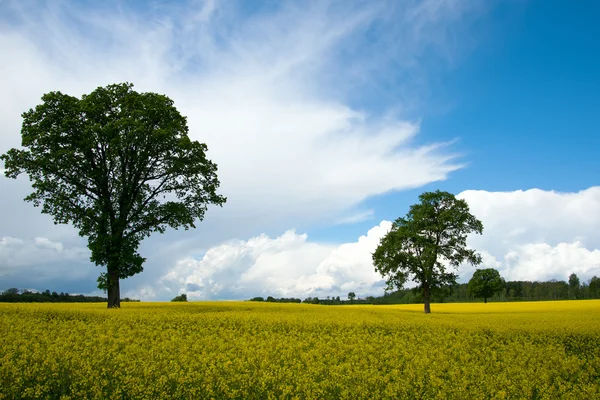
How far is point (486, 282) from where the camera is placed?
94.8 m

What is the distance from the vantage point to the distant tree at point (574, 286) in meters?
147

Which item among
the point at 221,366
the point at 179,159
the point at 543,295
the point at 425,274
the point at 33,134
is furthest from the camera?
the point at 543,295

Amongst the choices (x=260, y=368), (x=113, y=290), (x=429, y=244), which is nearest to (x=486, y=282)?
(x=429, y=244)

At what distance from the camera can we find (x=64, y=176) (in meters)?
30.4

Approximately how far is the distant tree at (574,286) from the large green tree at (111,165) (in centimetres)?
15583

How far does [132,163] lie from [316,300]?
49.7 meters

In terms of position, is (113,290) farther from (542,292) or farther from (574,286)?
(574,286)

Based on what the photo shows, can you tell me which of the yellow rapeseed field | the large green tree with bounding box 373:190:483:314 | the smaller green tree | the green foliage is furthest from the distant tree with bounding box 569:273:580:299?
the yellow rapeseed field

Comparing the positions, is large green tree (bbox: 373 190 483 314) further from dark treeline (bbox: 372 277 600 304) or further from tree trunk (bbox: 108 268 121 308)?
dark treeline (bbox: 372 277 600 304)

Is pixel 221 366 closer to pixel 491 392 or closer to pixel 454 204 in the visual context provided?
pixel 491 392

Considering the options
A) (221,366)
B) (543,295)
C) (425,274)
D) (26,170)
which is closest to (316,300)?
(425,274)

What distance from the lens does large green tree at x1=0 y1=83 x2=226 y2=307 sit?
29.8m

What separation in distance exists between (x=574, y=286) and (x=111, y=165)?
603 ft

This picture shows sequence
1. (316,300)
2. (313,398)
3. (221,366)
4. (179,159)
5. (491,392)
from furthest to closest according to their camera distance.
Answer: (316,300)
(179,159)
(221,366)
(491,392)
(313,398)
